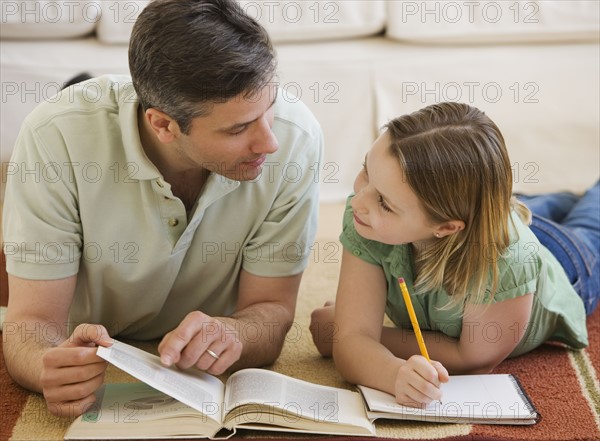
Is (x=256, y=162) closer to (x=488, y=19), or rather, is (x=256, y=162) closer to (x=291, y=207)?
(x=291, y=207)

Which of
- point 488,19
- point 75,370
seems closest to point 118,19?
point 488,19

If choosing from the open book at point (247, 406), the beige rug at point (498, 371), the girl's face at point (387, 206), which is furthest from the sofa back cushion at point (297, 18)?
the open book at point (247, 406)

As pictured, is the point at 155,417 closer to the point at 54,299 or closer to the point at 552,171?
the point at 54,299

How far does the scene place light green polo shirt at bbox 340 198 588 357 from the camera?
138cm

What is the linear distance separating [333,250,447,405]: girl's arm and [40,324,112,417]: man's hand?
38 centimetres

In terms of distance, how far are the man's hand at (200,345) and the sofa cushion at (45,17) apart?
49.4 inches

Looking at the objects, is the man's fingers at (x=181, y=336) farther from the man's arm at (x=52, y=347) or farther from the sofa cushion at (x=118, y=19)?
the sofa cushion at (x=118, y=19)

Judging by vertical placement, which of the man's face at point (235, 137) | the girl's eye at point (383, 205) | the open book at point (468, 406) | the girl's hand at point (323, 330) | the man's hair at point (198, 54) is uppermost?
the man's hair at point (198, 54)

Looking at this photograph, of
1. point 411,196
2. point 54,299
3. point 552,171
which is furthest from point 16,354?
point 552,171

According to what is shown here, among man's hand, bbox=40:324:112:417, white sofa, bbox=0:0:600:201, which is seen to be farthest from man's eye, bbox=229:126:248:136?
white sofa, bbox=0:0:600:201

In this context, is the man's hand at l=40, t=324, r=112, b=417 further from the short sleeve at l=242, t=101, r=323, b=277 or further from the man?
the short sleeve at l=242, t=101, r=323, b=277

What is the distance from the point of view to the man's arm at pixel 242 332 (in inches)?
48.9

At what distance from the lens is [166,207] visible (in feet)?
4.57

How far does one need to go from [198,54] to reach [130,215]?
29cm
